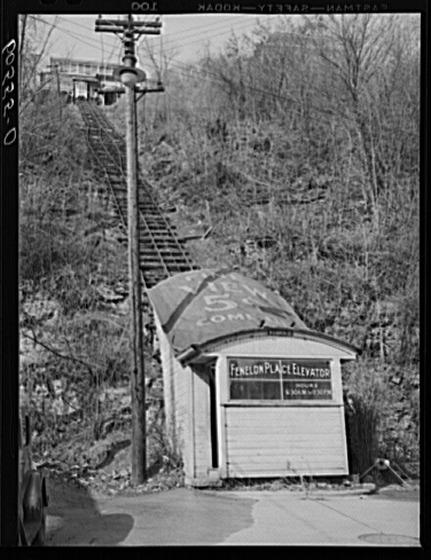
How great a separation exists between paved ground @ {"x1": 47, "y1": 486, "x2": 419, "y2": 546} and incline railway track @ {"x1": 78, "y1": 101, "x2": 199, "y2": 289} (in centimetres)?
102

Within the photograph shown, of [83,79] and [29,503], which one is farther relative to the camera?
[83,79]

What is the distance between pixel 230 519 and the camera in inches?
222

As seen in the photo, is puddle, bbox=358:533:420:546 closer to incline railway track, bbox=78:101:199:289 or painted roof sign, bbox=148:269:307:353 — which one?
painted roof sign, bbox=148:269:307:353

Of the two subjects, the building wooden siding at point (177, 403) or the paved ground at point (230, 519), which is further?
the building wooden siding at point (177, 403)

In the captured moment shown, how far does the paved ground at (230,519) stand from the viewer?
18.5 ft

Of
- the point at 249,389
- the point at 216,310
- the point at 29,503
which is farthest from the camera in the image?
the point at 216,310

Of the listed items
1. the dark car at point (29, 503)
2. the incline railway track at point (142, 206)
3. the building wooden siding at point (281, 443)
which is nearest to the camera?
the dark car at point (29, 503)

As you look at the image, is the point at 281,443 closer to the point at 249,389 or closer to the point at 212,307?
the point at 249,389

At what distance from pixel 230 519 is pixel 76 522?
697 mm

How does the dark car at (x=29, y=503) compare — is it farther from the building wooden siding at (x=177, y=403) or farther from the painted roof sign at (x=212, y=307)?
the painted roof sign at (x=212, y=307)

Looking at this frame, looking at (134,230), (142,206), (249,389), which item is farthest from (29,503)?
(142,206)

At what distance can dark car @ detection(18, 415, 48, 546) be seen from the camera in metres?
5.58

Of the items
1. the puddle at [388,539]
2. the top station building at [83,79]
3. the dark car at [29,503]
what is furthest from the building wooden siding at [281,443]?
the top station building at [83,79]

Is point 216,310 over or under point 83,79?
under
